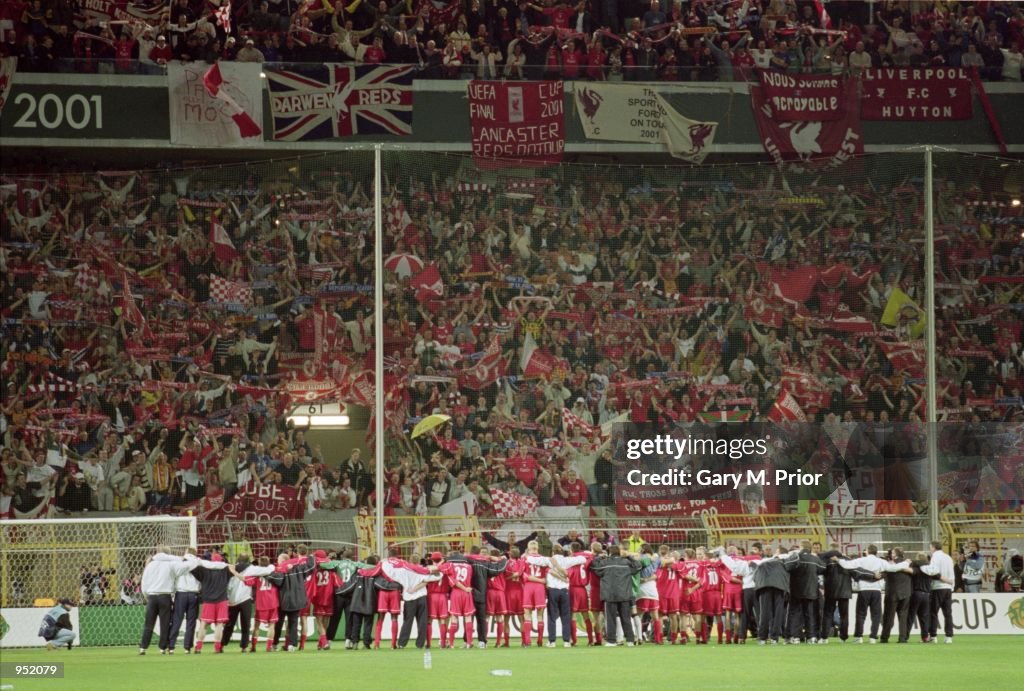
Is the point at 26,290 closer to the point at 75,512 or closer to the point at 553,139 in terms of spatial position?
the point at 75,512

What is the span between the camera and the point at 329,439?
905 inches

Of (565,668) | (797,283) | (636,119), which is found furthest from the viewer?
(636,119)

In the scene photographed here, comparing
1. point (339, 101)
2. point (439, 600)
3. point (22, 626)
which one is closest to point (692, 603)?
point (439, 600)

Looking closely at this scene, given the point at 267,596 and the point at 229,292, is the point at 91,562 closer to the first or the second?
the point at 267,596

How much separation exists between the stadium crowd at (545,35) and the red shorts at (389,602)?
34.3 ft

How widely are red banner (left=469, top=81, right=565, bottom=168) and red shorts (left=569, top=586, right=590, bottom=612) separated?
807 centimetres

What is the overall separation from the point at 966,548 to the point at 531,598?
6593mm

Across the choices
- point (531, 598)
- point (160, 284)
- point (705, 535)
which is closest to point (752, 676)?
point (531, 598)

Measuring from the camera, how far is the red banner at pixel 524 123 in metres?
24.3

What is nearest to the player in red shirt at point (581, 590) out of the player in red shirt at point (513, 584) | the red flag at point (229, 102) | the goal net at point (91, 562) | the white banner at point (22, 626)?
the player in red shirt at point (513, 584)

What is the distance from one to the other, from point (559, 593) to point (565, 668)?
3.48m

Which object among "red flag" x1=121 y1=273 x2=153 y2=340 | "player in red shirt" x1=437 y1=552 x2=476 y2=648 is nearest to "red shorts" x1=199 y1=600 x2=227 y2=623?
"player in red shirt" x1=437 y1=552 x2=476 y2=648

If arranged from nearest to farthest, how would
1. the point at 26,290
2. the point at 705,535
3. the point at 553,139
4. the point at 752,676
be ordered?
the point at 752,676, the point at 705,535, the point at 26,290, the point at 553,139

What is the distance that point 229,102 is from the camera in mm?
24547
